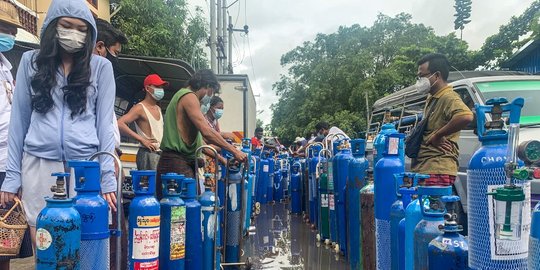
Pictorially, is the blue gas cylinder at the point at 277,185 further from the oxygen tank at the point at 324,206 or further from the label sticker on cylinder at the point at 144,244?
the label sticker on cylinder at the point at 144,244

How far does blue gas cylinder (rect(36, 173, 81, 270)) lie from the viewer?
2213mm

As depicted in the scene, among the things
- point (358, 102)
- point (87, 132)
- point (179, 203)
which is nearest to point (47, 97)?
point (87, 132)

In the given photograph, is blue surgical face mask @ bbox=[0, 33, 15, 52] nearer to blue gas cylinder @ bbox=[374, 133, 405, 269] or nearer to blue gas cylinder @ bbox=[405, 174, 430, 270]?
blue gas cylinder @ bbox=[374, 133, 405, 269]

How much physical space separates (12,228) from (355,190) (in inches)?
118

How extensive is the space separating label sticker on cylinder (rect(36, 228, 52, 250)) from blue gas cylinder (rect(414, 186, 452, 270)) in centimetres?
170

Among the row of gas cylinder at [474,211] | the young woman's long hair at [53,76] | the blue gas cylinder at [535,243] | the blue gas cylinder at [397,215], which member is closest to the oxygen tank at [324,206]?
the row of gas cylinder at [474,211]

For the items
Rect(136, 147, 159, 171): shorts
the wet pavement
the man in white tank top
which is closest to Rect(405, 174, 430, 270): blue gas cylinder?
the wet pavement

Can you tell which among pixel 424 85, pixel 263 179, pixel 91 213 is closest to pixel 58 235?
pixel 91 213

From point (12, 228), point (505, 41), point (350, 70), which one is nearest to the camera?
point (12, 228)

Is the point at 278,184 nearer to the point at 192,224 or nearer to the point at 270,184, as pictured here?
the point at 270,184

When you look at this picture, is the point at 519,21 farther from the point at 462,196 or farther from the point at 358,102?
the point at 462,196

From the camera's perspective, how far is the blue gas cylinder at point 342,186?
5.07m

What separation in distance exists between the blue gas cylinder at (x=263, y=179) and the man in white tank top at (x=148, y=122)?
534cm

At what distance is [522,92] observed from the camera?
5613mm
